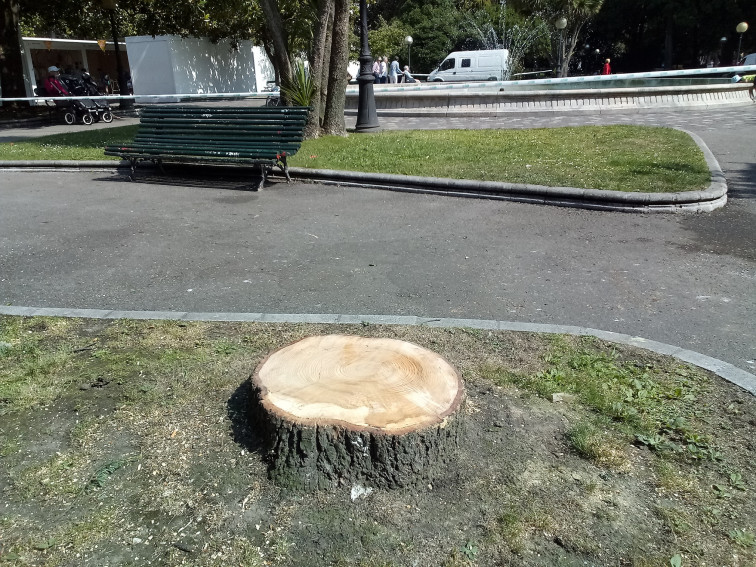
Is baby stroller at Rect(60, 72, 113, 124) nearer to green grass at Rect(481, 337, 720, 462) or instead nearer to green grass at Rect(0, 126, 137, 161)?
green grass at Rect(0, 126, 137, 161)

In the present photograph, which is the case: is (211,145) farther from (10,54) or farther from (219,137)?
(10,54)

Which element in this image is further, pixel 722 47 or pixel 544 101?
pixel 722 47

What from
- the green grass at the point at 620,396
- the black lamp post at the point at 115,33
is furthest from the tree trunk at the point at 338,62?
the black lamp post at the point at 115,33

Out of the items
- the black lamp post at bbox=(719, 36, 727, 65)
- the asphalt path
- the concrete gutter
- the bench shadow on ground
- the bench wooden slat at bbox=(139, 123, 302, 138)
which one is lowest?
the asphalt path

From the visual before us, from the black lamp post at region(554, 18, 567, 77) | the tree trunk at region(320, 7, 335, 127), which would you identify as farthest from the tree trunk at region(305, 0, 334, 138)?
the black lamp post at region(554, 18, 567, 77)

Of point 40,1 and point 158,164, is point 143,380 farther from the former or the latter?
point 40,1

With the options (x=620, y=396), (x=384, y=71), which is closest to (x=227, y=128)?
(x=620, y=396)

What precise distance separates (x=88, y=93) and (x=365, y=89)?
1397cm

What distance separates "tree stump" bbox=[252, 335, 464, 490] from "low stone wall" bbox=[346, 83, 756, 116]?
16.2 metres

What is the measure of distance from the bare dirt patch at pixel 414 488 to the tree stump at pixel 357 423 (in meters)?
0.10

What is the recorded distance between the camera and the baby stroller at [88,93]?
19.0 meters

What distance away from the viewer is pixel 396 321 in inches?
176

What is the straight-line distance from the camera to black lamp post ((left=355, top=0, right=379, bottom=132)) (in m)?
14.0

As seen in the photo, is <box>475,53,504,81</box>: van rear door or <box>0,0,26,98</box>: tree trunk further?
<box>475,53,504,81</box>: van rear door
